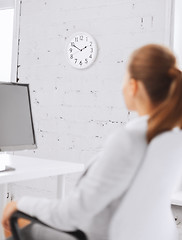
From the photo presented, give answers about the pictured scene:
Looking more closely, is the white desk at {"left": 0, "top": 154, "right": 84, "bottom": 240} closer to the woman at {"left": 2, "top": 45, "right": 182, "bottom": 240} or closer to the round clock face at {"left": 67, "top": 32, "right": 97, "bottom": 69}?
the woman at {"left": 2, "top": 45, "right": 182, "bottom": 240}

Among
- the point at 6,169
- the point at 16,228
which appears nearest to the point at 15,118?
the point at 6,169

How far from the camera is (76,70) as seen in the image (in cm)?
344

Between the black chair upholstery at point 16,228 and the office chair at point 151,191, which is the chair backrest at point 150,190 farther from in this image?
the black chair upholstery at point 16,228

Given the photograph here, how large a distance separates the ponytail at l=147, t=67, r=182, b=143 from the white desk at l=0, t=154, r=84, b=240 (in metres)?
0.81

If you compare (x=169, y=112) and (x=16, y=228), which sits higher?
(x=169, y=112)

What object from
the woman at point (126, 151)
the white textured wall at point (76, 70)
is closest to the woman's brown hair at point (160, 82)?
the woman at point (126, 151)

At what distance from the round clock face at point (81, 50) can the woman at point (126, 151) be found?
6.83 feet

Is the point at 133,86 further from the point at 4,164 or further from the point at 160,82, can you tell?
the point at 4,164

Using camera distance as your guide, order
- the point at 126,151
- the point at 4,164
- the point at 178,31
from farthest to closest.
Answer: the point at 178,31
the point at 4,164
the point at 126,151

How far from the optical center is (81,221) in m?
1.24

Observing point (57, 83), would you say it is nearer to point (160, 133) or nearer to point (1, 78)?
point (1, 78)

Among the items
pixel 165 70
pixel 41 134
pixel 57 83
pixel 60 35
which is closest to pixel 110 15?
pixel 60 35

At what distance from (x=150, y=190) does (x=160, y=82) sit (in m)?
0.33

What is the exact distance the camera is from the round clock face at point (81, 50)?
334 centimetres
